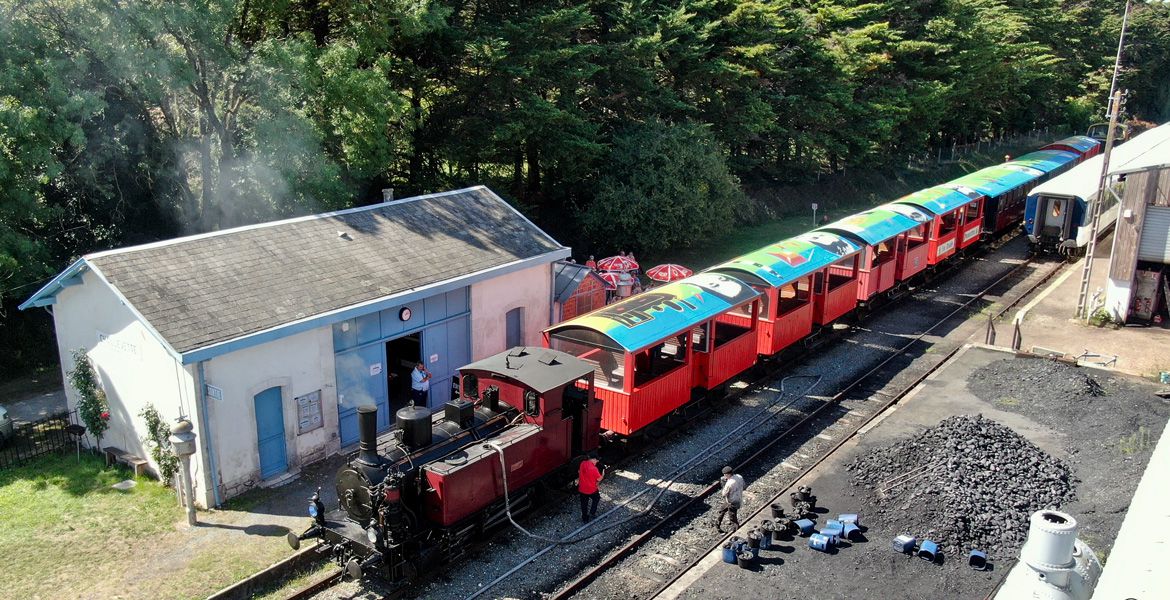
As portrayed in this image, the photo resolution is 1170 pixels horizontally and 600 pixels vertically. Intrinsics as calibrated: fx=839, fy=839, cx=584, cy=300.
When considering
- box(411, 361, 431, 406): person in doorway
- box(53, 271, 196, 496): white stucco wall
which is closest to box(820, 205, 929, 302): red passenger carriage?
box(411, 361, 431, 406): person in doorway

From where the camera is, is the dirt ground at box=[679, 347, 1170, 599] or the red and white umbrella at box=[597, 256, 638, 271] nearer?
the dirt ground at box=[679, 347, 1170, 599]

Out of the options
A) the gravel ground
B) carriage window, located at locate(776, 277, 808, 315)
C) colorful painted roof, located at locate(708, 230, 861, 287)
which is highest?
colorful painted roof, located at locate(708, 230, 861, 287)

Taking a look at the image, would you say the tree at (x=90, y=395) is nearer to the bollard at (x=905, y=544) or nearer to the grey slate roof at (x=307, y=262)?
the grey slate roof at (x=307, y=262)

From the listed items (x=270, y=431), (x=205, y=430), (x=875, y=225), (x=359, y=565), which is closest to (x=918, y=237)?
(x=875, y=225)

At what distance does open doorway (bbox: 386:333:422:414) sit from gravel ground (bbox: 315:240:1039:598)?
→ 217 inches

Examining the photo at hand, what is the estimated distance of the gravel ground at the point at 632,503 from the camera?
12828 millimetres

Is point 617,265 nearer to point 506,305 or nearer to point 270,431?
point 506,305

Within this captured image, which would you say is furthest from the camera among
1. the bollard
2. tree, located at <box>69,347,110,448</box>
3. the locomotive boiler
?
tree, located at <box>69,347,110,448</box>

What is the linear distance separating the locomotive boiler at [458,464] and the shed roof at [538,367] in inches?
0.7

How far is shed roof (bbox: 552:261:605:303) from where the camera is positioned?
22062 mm

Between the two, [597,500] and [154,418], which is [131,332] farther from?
[597,500]

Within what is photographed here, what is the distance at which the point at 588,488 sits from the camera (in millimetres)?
14211

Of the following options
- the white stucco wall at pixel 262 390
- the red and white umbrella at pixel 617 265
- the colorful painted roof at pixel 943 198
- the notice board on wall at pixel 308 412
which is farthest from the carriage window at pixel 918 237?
the notice board on wall at pixel 308 412

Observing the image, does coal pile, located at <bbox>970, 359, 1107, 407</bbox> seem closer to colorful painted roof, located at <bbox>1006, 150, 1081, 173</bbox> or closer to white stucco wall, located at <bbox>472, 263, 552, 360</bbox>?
white stucco wall, located at <bbox>472, 263, 552, 360</bbox>
